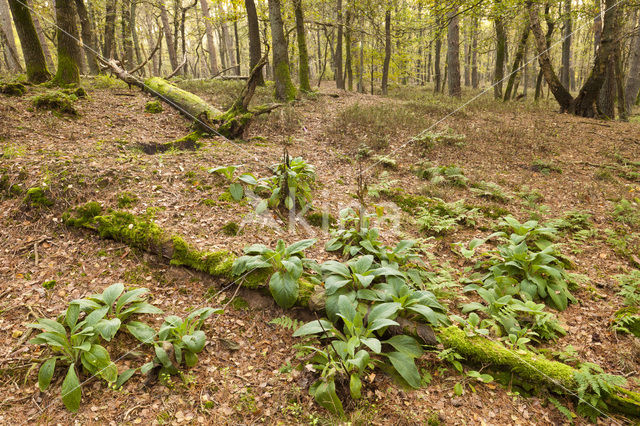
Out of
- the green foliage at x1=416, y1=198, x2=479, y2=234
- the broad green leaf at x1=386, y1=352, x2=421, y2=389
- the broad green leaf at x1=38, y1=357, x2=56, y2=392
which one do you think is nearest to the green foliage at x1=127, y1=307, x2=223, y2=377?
the broad green leaf at x1=38, y1=357, x2=56, y2=392

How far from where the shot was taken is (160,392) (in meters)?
2.59

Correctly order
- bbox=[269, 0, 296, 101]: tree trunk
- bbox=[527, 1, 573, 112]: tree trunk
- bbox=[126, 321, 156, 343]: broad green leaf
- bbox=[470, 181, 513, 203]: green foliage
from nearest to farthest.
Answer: bbox=[126, 321, 156, 343]: broad green leaf, bbox=[470, 181, 513, 203]: green foliage, bbox=[269, 0, 296, 101]: tree trunk, bbox=[527, 1, 573, 112]: tree trunk

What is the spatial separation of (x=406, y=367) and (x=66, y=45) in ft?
38.9

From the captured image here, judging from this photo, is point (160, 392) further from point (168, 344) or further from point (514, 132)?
point (514, 132)

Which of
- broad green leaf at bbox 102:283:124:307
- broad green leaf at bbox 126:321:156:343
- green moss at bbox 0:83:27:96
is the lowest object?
broad green leaf at bbox 126:321:156:343

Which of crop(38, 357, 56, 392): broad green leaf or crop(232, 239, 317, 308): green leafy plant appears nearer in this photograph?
crop(38, 357, 56, 392): broad green leaf

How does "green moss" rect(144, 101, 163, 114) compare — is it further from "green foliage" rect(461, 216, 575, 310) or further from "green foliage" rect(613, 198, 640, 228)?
"green foliage" rect(613, 198, 640, 228)

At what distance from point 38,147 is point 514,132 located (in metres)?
11.8

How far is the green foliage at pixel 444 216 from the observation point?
527 cm

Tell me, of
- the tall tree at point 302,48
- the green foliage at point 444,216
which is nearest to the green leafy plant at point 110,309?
the green foliage at point 444,216

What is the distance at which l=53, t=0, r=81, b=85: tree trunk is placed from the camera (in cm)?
884

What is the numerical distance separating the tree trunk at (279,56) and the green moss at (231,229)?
29.4 feet

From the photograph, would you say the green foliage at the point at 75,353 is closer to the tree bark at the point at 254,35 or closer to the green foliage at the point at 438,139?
the green foliage at the point at 438,139

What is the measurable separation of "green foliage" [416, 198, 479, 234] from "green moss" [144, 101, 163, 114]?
25.5 feet
